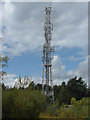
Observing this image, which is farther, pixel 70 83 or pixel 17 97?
pixel 70 83

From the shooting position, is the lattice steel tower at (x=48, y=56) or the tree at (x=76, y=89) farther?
the tree at (x=76, y=89)

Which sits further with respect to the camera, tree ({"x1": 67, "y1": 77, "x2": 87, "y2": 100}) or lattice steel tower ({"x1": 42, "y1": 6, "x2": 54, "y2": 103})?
tree ({"x1": 67, "y1": 77, "x2": 87, "y2": 100})

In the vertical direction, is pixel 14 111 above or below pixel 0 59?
below

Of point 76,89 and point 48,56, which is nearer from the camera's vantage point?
point 48,56

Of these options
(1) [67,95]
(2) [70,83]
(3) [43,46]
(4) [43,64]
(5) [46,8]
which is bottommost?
(1) [67,95]

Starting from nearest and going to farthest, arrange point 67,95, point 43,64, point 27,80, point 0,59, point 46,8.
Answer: point 27,80 < point 0,59 < point 43,64 < point 46,8 < point 67,95

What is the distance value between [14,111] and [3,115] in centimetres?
63

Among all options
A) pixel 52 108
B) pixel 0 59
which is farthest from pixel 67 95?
pixel 52 108

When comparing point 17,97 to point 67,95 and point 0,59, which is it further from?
point 67,95

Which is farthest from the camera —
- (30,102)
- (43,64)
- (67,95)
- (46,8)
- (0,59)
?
(67,95)

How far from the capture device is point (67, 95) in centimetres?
3322

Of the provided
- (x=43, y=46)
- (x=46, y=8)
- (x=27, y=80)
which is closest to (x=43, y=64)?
(x=43, y=46)

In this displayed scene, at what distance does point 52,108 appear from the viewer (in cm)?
823

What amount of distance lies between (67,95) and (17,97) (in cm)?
2614
